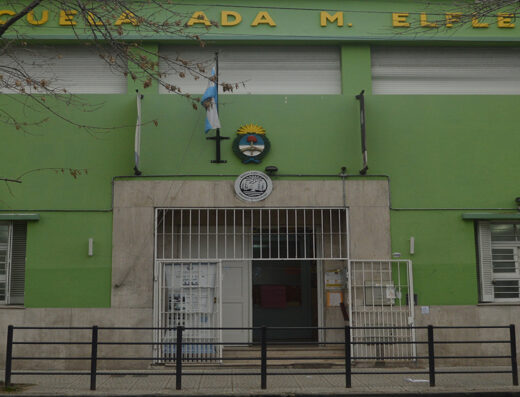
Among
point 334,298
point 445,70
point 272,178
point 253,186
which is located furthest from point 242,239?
point 445,70

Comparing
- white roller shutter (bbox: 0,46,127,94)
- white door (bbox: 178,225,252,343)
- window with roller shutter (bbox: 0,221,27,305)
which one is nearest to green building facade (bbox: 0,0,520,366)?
window with roller shutter (bbox: 0,221,27,305)

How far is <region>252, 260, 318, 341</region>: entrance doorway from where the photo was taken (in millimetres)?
14070

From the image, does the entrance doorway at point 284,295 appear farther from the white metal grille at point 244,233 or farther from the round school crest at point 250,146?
the round school crest at point 250,146

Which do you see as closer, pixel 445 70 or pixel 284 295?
pixel 445 70

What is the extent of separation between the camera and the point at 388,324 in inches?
464

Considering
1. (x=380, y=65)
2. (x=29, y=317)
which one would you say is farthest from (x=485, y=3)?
(x=29, y=317)

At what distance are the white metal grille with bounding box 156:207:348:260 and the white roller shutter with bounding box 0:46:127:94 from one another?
302cm

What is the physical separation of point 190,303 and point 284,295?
2.91 m

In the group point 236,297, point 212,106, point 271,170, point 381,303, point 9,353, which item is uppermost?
point 212,106

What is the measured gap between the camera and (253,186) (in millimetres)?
12008

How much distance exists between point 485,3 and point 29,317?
33.3 feet

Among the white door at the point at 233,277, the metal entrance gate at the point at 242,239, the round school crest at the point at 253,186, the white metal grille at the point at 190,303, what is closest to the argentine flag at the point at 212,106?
the round school crest at the point at 253,186

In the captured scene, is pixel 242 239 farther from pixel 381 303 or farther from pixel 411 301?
pixel 411 301

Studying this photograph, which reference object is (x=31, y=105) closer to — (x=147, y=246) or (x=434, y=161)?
(x=147, y=246)
